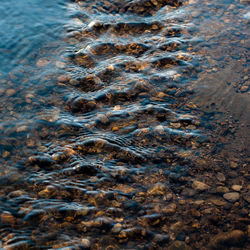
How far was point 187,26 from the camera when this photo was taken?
5.81 m

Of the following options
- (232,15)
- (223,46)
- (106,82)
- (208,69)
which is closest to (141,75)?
(106,82)

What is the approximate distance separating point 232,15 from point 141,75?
9.71 feet

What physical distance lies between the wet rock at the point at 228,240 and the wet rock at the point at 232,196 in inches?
14.3

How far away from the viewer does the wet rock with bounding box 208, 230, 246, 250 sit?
2510 mm

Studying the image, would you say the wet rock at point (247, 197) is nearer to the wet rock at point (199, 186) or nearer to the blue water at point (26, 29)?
the wet rock at point (199, 186)

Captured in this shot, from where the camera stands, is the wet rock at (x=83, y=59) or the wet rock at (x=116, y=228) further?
the wet rock at (x=83, y=59)

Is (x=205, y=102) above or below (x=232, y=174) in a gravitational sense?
above

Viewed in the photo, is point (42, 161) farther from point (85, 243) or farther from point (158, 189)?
point (158, 189)

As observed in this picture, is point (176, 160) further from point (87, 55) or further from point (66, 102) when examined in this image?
point (87, 55)

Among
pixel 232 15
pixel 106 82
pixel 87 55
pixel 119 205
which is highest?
pixel 232 15

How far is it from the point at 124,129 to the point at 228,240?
6.02ft

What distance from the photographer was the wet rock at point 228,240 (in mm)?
2510

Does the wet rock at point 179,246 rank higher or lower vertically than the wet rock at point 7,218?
lower

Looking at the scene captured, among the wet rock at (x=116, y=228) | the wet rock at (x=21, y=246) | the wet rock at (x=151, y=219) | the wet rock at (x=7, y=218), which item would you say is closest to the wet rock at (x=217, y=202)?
the wet rock at (x=151, y=219)
